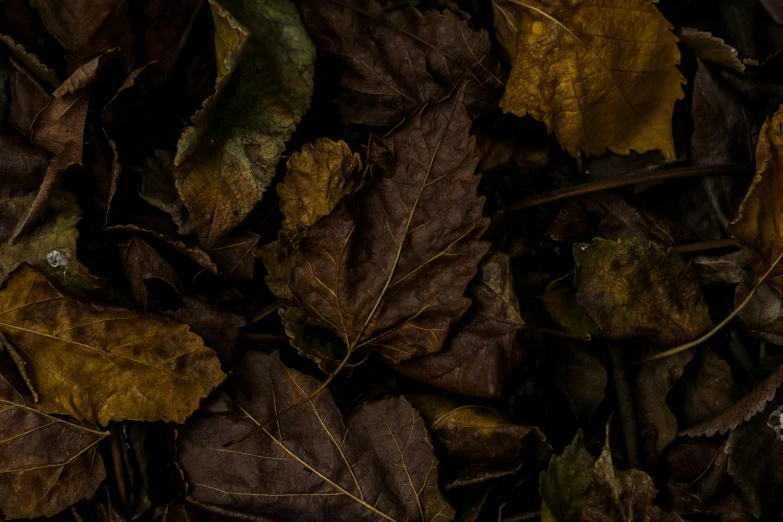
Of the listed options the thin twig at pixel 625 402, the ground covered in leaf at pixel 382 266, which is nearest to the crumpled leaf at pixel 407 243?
the ground covered in leaf at pixel 382 266

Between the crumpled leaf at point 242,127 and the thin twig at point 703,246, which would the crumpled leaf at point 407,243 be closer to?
the crumpled leaf at point 242,127

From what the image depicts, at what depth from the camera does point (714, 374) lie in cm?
170

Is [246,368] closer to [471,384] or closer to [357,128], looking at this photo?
[471,384]

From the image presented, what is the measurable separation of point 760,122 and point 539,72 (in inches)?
23.5

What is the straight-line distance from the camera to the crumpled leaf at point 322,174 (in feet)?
5.32

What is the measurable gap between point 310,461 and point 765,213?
1159 mm

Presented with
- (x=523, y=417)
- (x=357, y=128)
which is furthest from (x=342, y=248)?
(x=523, y=417)

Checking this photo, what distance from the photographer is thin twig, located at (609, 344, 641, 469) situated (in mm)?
1673

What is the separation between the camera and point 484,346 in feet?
5.17

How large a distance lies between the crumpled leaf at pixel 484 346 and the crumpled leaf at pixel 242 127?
1.74ft

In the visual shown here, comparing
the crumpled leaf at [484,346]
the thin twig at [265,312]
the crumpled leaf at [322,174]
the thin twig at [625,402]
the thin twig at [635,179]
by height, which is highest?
the crumpled leaf at [322,174]

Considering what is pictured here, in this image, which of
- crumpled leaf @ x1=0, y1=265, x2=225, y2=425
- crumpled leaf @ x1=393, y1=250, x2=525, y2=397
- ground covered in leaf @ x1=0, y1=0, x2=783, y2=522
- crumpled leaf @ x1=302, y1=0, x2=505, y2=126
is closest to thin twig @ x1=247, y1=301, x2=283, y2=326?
ground covered in leaf @ x1=0, y1=0, x2=783, y2=522

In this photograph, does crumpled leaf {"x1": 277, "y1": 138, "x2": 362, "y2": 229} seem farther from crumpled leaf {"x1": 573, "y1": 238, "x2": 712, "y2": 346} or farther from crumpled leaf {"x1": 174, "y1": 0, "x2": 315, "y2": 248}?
crumpled leaf {"x1": 573, "y1": 238, "x2": 712, "y2": 346}

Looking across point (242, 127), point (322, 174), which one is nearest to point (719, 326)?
point (322, 174)
